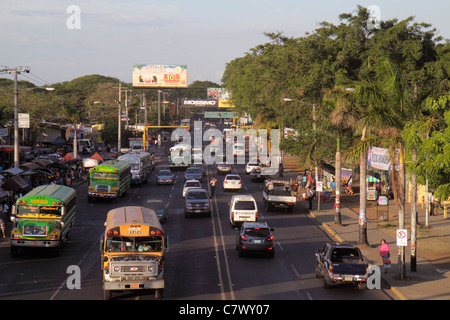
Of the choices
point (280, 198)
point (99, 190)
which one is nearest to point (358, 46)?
point (280, 198)

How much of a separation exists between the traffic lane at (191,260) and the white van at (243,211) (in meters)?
1.81

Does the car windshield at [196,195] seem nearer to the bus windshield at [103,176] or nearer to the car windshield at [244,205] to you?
the car windshield at [244,205]

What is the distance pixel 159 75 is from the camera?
14062 centimetres

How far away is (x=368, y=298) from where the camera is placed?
20984mm

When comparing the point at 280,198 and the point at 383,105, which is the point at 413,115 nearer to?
the point at 383,105

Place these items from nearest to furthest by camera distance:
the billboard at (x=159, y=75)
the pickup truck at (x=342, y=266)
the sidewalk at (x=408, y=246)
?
the pickup truck at (x=342, y=266)
the sidewalk at (x=408, y=246)
the billboard at (x=159, y=75)

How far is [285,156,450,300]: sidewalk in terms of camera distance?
22.7 meters

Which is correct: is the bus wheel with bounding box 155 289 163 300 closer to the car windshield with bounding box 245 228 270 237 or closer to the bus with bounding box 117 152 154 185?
the car windshield with bounding box 245 228 270 237

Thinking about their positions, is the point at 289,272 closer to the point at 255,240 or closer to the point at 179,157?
the point at 255,240

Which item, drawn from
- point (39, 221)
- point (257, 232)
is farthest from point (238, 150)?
point (39, 221)

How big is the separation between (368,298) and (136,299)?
840cm

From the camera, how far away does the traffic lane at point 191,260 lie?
21.3 meters

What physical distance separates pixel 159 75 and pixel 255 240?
11702 cm

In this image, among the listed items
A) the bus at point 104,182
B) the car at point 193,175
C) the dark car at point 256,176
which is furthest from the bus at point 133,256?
the dark car at point 256,176
